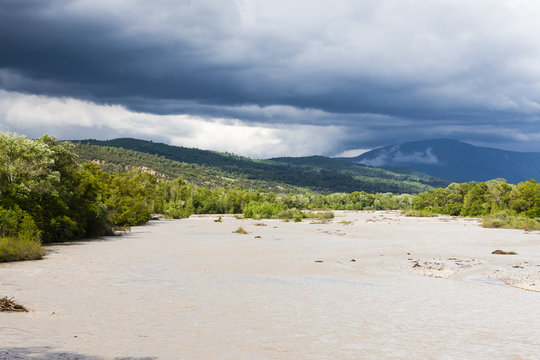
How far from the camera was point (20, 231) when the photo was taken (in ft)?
108

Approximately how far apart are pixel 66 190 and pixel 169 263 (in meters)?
17.0

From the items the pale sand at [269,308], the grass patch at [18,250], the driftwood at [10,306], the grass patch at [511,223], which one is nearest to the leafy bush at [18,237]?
the grass patch at [18,250]

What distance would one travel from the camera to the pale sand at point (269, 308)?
12320mm

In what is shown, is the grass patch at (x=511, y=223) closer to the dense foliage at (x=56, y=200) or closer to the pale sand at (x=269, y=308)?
the dense foliage at (x=56, y=200)

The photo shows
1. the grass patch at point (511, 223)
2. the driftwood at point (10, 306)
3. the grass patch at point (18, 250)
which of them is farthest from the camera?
the grass patch at point (511, 223)

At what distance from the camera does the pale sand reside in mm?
12320

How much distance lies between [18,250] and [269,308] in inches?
780

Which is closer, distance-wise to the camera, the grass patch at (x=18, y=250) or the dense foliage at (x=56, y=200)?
the grass patch at (x=18, y=250)

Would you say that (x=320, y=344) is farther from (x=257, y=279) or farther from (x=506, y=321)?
(x=257, y=279)

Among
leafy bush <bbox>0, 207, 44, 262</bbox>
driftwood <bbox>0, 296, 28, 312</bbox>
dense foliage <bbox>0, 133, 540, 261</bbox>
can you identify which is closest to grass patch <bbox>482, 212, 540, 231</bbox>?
dense foliage <bbox>0, 133, 540, 261</bbox>

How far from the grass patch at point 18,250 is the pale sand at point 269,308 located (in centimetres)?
119

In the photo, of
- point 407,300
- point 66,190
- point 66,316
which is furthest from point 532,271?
point 66,190

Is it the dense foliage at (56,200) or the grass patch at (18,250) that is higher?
the dense foliage at (56,200)

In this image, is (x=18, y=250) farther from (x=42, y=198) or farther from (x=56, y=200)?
(x=56, y=200)
